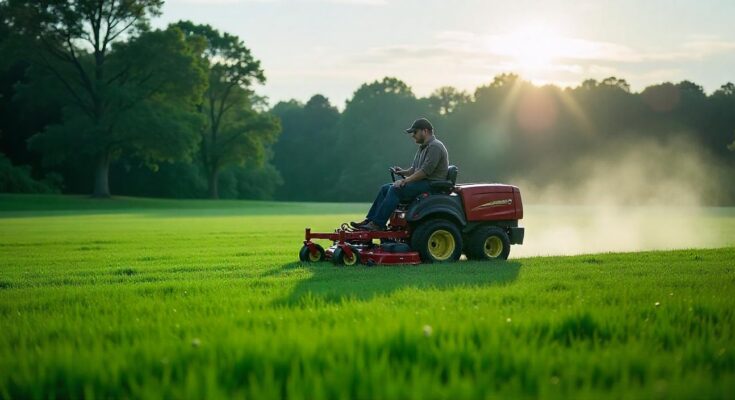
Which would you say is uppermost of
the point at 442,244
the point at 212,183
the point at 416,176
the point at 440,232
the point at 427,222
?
the point at 212,183

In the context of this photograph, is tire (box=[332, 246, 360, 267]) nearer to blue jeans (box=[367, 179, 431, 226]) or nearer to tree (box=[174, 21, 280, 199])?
blue jeans (box=[367, 179, 431, 226])

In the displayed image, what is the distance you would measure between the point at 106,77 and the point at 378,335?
5877cm

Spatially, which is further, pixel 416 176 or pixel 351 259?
pixel 416 176

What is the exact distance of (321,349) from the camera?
431 cm

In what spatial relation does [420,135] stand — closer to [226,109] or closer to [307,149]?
[226,109]

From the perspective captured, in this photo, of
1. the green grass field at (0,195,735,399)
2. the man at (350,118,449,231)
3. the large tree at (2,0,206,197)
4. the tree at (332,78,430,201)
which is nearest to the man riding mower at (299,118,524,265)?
the man at (350,118,449,231)

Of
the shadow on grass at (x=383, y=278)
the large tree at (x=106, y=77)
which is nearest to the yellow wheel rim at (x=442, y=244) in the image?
the shadow on grass at (x=383, y=278)

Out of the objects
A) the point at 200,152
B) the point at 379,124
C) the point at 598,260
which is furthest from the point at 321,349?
the point at 379,124

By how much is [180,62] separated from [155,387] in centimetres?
5720

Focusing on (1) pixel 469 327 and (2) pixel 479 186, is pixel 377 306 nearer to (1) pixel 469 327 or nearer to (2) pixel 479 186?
(1) pixel 469 327

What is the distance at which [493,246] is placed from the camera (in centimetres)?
1305

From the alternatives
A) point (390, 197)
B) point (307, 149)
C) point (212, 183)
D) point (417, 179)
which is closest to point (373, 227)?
point (390, 197)

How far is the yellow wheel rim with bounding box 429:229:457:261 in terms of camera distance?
12250 millimetres

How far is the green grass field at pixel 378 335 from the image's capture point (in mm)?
3654
